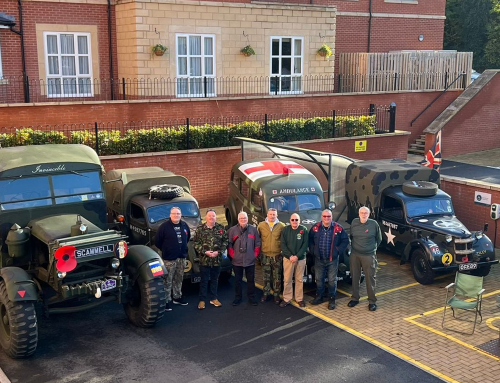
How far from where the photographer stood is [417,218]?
12.8 m

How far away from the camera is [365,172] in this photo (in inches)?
552

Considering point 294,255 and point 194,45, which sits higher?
point 194,45

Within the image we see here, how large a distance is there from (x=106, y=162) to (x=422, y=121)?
47.5 ft

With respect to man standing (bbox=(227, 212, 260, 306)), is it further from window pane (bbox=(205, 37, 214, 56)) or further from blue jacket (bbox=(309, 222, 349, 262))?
window pane (bbox=(205, 37, 214, 56))

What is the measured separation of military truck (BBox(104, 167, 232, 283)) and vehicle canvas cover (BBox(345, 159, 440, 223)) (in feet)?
12.7

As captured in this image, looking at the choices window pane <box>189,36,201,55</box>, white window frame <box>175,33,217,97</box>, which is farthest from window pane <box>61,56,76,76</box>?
window pane <box>189,36,201,55</box>

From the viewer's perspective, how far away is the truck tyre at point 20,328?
853 centimetres

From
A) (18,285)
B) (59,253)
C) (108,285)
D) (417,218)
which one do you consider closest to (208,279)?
(108,285)

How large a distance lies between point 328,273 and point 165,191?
12.0ft

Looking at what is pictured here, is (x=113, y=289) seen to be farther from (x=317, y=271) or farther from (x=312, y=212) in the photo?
(x=312, y=212)

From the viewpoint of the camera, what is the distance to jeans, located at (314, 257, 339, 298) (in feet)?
35.5

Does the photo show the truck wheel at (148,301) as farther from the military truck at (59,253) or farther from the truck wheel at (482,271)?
the truck wheel at (482,271)

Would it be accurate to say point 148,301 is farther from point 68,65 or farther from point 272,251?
point 68,65

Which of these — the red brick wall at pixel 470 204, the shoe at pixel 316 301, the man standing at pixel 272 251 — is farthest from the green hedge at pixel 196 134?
the shoe at pixel 316 301
